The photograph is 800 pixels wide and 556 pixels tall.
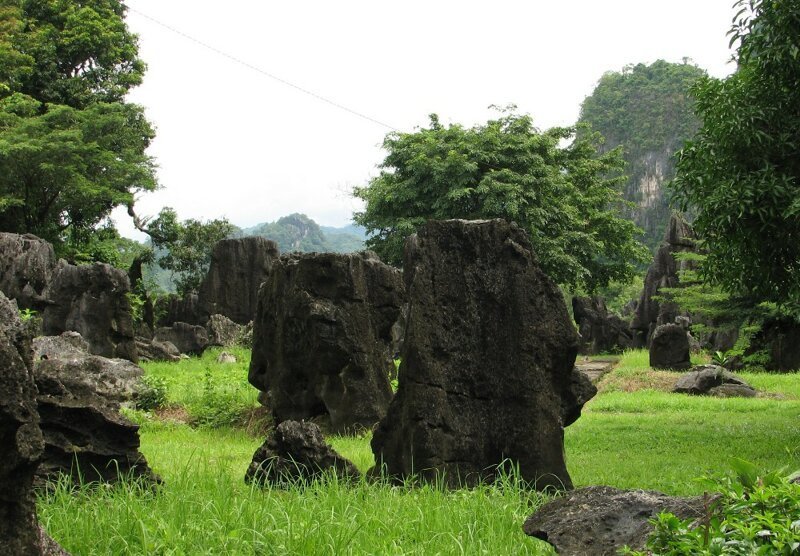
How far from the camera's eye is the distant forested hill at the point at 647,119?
82250 mm

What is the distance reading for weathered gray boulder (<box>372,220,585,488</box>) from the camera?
22.7ft

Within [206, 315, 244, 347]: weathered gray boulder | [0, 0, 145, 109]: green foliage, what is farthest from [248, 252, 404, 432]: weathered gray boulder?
[0, 0, 145, 109]: green foliage

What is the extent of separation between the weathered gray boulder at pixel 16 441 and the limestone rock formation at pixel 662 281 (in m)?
26.4

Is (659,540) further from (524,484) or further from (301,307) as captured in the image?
(301,307)

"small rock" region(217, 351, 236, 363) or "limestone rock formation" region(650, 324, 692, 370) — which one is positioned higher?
"limestone rock formation" region(650, 324, 692, 370)

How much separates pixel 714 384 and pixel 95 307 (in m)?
13.8

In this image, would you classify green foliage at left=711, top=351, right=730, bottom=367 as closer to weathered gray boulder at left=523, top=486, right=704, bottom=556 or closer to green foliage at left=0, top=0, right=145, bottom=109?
weathered gray boulder at left=523, top=486, right=704, bottom=556

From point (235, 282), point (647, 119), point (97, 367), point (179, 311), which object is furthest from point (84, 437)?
point (647, 119)

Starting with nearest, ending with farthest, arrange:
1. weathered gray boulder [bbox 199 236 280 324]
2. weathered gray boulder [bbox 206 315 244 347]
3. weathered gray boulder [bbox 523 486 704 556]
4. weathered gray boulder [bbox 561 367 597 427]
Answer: weathered gray boulder [bbox 523 486 704 556] < weathered gray boulder [bbox 561 367 597 427] < weathered gray boulder [bbox 206 315 244 347] < weathered gray boulder [bbox 199 236 280 324]

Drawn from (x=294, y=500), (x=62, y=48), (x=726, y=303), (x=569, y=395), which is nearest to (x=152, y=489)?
(x=294, y=500)

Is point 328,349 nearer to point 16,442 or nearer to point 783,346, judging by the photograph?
point 16,442

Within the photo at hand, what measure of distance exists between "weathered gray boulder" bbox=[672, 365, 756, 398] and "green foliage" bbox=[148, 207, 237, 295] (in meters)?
22.7

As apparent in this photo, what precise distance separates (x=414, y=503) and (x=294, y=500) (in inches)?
31.2

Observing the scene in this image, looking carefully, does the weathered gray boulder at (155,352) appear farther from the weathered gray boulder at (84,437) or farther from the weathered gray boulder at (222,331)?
the weathered gray boulder at (84,437)
